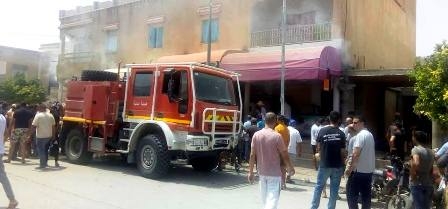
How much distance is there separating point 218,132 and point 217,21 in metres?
9.34

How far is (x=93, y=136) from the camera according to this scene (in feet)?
35.2

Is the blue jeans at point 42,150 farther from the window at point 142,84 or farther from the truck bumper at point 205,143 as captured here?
the truck bumper at point 205,143

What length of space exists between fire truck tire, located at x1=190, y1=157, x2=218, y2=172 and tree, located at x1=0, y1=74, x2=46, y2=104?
2113cm

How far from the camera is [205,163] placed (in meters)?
10.6

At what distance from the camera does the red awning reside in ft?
42.1

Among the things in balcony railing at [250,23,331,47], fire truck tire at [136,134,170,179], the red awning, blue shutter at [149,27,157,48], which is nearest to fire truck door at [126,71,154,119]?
fire truck tire at [136,134,170,179]

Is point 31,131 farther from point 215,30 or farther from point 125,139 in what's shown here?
point 215,30

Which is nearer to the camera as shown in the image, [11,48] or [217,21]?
[217,21]

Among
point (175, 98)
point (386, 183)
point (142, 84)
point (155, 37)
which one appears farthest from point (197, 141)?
point (155, 37)

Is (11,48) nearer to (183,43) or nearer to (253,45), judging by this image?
(183,43)

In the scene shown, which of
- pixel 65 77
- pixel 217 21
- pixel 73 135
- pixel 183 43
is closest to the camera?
pixel 73 135

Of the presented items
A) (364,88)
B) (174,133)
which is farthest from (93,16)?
(174,133)

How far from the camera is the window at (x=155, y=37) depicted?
19891 millimetres

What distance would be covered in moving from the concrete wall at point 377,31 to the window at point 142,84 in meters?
7.20
